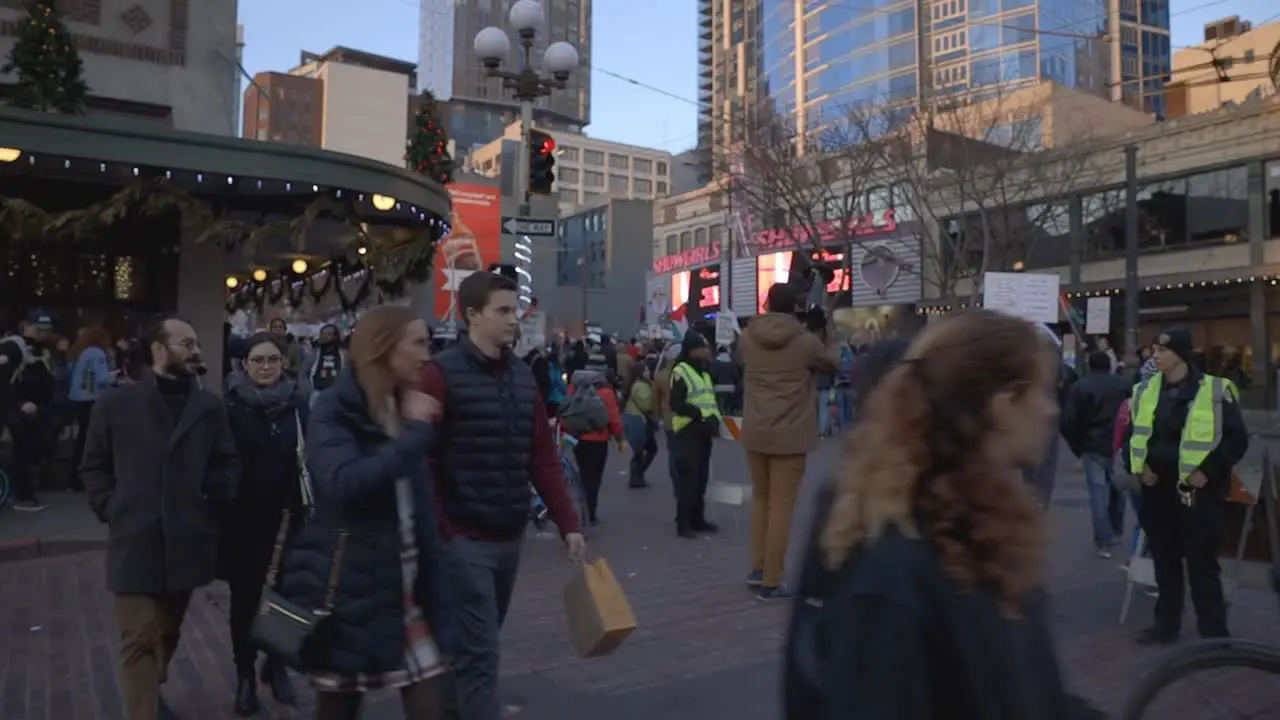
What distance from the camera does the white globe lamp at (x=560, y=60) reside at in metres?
13.4

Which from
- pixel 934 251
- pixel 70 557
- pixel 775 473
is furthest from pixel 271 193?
pixel 934 251

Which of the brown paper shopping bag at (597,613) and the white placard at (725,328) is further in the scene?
the white placard at (725,328)

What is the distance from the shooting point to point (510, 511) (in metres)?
3.79

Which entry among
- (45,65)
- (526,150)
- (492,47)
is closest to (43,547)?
(45,65)

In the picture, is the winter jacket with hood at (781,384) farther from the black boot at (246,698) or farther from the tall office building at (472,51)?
the tall office building at (472,51)

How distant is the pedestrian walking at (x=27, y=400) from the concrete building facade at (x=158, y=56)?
3.74 m

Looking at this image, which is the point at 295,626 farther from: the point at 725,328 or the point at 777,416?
the point at 725,328

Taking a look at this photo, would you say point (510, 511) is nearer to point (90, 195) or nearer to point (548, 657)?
point (548, 657)

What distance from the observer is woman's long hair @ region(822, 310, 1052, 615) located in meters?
1.61

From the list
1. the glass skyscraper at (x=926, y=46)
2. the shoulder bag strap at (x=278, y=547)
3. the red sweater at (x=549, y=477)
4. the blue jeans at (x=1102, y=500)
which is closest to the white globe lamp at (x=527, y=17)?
the blue jeans at (x=1102, y=500)


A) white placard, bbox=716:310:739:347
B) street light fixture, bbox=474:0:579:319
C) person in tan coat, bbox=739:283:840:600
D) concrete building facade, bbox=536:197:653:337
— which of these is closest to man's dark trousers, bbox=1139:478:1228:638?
person in tan coat, bbox=739:283:840:600

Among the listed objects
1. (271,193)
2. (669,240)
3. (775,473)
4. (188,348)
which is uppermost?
(669,240)

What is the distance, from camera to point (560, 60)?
44.1 ft

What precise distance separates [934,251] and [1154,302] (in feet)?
21.8
